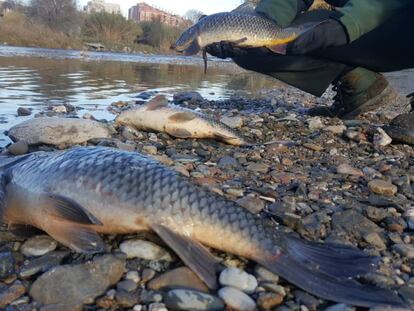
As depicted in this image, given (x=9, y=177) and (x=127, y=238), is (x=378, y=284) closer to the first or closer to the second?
(x=127, y=238)

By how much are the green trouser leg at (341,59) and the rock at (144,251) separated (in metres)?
3.70

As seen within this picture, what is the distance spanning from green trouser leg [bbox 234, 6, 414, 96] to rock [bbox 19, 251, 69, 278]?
13.1ft

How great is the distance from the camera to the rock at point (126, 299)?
6.10ft

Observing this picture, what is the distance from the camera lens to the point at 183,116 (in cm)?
530

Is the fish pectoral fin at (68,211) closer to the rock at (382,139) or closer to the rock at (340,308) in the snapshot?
the rock at (340,308)

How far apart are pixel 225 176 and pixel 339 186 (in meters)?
0.94

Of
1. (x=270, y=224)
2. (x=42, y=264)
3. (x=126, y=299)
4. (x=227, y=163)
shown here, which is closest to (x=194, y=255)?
(x=126, y=299)

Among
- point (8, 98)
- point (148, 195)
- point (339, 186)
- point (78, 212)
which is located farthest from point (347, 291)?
point (8, 98)

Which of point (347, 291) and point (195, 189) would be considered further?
point (195, 189)

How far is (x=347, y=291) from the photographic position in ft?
5.90

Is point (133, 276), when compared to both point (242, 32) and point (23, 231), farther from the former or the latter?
point (242, 32)

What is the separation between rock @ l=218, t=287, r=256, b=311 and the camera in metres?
1.82

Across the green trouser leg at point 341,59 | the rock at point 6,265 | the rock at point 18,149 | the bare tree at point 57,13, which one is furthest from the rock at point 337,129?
the bare tree at point 57,13

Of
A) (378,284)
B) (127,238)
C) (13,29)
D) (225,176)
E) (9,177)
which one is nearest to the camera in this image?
(378,284)
